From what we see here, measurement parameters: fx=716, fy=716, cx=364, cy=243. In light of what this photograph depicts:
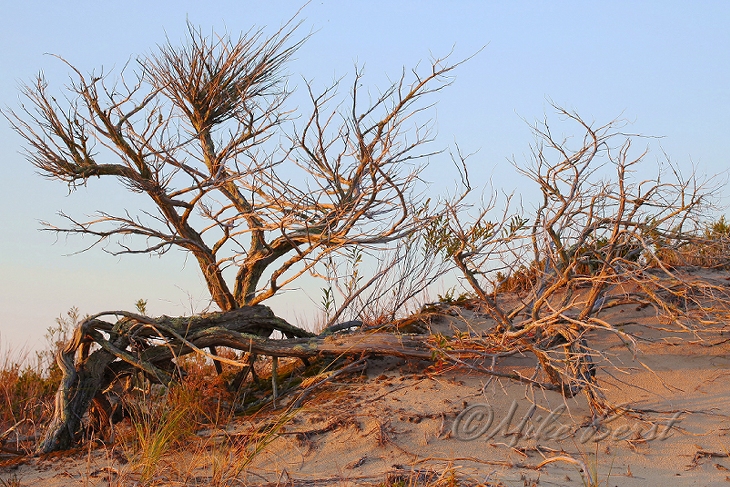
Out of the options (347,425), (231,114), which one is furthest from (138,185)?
(347,425)

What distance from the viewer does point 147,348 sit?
26.3 feet

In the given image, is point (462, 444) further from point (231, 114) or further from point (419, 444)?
point (231, 114)

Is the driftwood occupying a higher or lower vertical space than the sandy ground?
higher

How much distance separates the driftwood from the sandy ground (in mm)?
321

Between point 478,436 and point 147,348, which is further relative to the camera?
point 147,348

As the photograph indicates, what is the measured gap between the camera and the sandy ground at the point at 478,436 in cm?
566

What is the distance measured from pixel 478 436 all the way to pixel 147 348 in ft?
12.7

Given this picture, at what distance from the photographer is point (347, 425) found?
657cm

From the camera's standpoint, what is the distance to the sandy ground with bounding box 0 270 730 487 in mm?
5664

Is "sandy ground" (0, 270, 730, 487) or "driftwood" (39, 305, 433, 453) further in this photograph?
"driftwood" (39, 305, 433, 453)

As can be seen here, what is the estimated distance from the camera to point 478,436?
20.8ft

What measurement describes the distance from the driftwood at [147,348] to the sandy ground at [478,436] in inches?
12.6

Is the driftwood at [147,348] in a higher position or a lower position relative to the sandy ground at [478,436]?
higher

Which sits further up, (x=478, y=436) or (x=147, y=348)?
(x=147, y=348)
